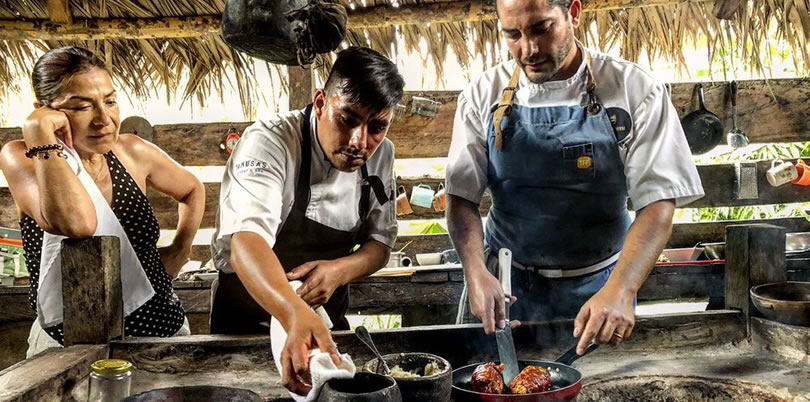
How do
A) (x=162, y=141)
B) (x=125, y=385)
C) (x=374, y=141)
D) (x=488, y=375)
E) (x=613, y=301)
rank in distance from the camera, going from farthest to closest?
(x=162, y=141) → (x=374, y=141) → (x=613, y=301) → (x=488, y=375) → (x=125, y=385)

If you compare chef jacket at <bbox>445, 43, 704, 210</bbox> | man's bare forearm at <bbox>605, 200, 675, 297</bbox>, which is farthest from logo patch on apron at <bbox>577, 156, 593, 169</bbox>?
man's bare forearm at <bbox>605, 200, 675, 297</bbox>

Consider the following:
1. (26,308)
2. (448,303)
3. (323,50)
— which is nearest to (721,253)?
(448,303)

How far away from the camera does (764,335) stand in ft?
7.95

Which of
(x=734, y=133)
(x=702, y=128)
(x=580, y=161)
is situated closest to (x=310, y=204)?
(x=580, y=161)

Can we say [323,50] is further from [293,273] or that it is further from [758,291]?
[758,291]

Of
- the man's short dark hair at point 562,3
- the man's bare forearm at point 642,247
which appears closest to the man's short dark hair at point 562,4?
the man's short dark hair at point 562,3

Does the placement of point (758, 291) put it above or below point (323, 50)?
below

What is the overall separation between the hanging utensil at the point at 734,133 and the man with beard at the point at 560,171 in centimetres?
Answer: 313

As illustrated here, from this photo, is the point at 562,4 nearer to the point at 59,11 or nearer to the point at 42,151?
the point at 42,151

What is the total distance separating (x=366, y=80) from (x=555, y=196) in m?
0.92

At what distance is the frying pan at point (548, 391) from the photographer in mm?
1659

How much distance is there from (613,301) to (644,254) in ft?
0.73

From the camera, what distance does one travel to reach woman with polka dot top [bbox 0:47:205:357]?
222cm

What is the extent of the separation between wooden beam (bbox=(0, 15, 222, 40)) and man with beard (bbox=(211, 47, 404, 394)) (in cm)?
265
